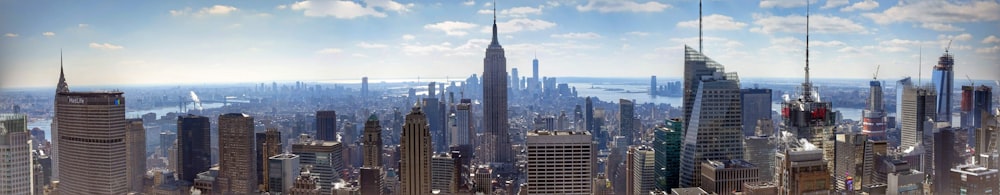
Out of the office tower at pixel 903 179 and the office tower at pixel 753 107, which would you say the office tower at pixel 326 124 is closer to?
the office tower at pixel 753 107

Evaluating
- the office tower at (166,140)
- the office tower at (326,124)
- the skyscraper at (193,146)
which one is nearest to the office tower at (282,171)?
the office tower at (326,124)

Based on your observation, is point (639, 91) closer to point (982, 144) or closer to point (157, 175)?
point (982, 144)

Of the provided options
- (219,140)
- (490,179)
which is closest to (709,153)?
(490,179)

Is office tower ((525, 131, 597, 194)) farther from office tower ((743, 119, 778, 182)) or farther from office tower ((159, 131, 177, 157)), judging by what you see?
office tower ((159, 131, 177, 157))

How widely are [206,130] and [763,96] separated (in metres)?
6.75

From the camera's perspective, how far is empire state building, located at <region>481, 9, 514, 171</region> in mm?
9688

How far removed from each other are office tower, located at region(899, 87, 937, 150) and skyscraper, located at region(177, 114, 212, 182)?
7529 mm

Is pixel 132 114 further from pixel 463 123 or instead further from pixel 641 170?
pixel 641 170

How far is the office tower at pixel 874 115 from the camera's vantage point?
21.4 ft

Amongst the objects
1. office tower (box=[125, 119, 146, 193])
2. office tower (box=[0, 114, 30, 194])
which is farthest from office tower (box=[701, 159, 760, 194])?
office tower (box=[0, 114, 30, 194])

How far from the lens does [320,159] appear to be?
352 inches

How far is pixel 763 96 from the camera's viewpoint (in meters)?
7.45

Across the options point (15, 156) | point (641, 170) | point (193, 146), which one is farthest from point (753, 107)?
point (15, 156)

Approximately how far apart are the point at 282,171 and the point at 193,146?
1.13 metres
